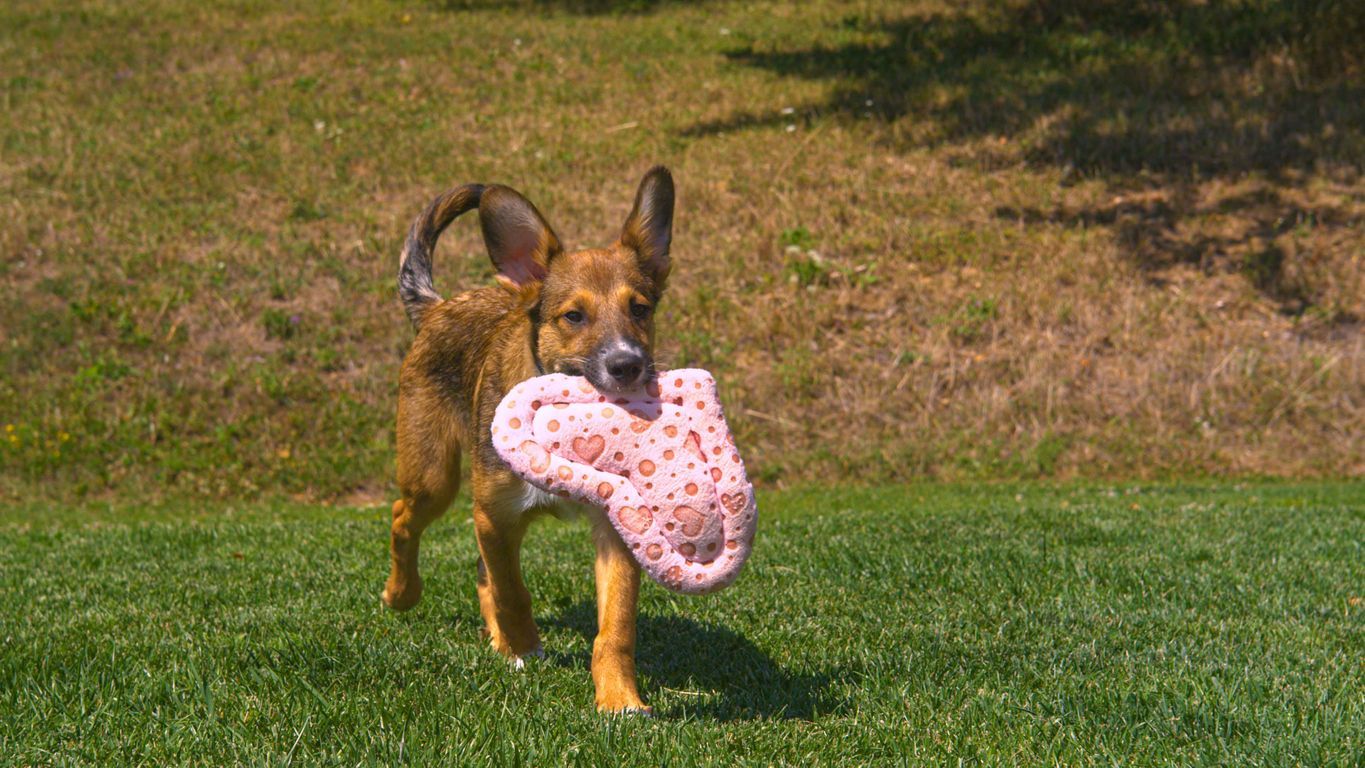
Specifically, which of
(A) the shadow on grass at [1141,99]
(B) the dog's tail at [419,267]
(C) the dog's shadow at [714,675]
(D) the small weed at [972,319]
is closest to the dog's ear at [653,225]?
(C) the dog's shadow at [714,675]

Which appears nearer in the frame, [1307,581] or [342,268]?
[1307,581]

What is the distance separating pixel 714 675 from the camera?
16.9ft

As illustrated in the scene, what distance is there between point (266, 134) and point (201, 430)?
8394 millimetres

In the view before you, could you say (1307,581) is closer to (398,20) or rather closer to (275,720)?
(275,720)

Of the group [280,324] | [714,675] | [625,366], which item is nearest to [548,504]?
[625,366]

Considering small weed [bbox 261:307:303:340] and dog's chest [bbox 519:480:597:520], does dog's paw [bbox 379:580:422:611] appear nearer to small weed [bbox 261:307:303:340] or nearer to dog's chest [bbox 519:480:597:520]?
dog's chest [bbox 519:480:597:520]

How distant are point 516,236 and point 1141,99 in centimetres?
1812

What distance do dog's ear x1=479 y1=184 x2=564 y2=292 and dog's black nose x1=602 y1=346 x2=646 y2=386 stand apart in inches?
27.1

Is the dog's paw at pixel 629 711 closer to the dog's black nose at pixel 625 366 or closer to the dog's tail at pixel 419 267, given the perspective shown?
the dog's black nose at pixel 625 366

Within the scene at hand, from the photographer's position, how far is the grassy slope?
48.2 feet

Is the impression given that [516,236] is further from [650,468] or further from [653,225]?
[650,468]

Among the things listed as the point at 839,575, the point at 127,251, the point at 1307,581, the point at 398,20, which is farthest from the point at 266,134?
the point at 1307,581

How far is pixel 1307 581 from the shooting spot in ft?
22.9

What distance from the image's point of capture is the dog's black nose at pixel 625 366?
14.8 feet
